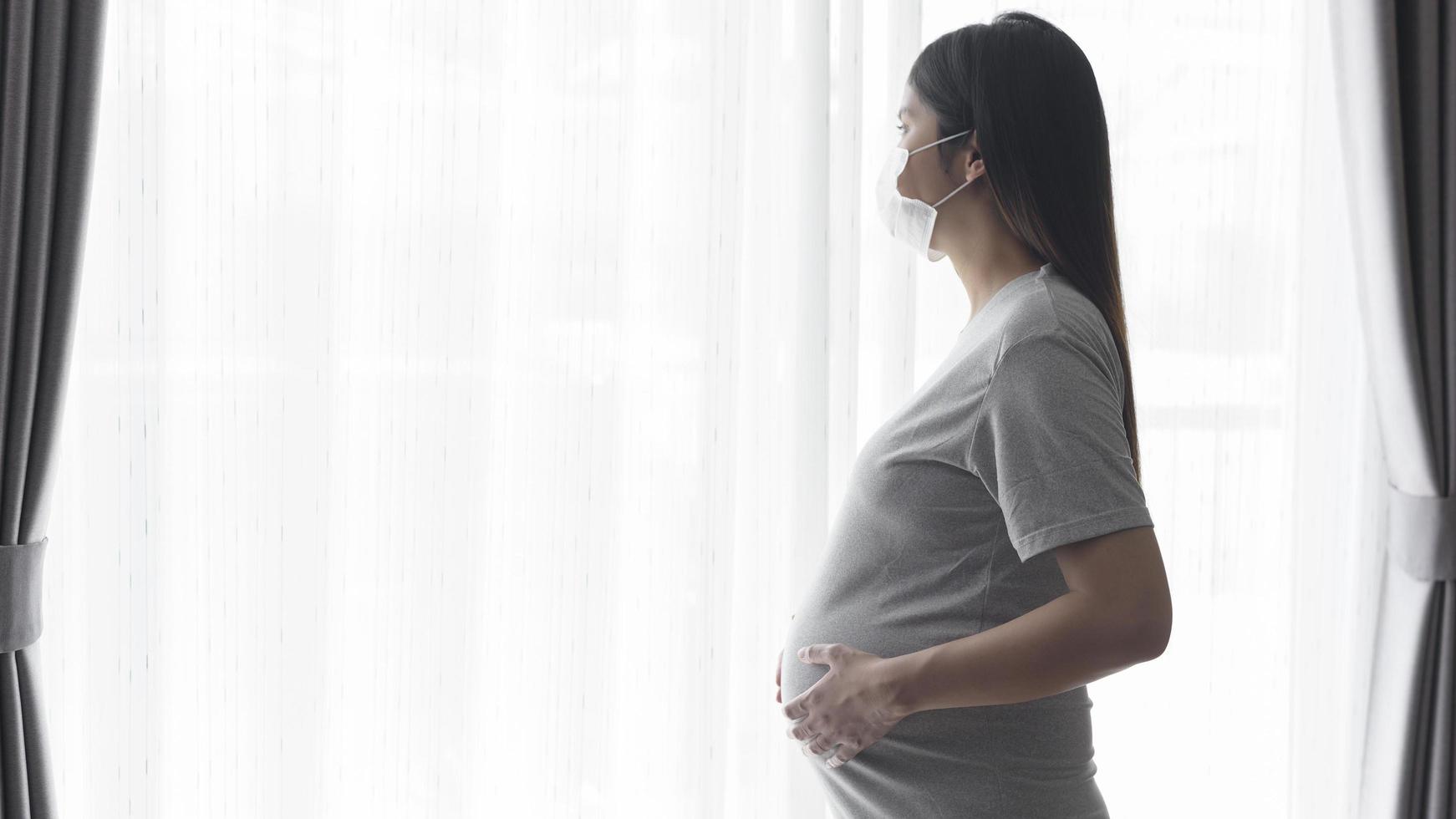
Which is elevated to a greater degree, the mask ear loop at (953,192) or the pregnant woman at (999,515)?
the mask ear loop at (953,192)

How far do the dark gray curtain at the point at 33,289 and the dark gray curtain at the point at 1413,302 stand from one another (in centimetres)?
170

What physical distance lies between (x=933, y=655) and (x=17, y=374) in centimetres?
101

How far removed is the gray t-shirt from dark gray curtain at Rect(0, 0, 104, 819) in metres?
0.87

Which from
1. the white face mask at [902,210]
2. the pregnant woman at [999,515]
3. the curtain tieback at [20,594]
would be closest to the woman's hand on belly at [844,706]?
the pregnant woman at [999,515]

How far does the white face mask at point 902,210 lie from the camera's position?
109 cm

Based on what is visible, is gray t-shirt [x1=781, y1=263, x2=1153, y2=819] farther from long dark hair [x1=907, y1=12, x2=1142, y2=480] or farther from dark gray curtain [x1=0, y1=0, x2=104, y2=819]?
dark gray curtain [x1=0, y1=0, x2=104, y2=819]

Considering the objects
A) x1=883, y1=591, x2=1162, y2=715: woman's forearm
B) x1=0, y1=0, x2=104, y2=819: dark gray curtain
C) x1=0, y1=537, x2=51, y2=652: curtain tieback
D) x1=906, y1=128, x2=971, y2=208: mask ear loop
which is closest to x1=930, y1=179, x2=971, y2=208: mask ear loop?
x1=906, y1=128, x2=971, y2=208: mask ear loop

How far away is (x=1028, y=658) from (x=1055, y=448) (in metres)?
0.16

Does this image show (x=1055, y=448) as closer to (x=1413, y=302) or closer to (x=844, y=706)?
(x=844, y=706)

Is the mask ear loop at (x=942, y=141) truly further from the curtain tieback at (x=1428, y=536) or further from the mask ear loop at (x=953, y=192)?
the curtain tieback at (x=1428, y=536)

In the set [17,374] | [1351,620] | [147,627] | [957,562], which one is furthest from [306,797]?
[1351,620]

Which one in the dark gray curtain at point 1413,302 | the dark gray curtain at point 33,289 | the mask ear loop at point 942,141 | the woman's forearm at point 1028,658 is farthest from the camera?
the dark gray curtain at point 1413,302

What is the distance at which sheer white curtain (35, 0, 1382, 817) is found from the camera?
1312 mm

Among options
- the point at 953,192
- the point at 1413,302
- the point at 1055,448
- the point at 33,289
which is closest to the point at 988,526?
the point at 1055,448
